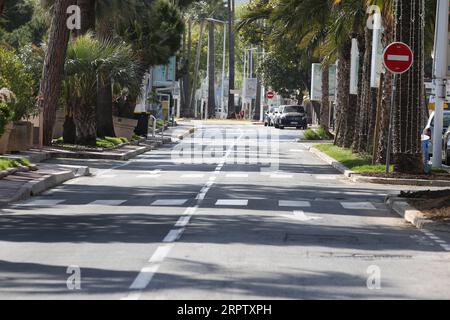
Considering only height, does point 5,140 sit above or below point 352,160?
above

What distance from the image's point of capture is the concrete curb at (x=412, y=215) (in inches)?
648

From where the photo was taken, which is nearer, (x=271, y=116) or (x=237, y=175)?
(x=237, y=175)

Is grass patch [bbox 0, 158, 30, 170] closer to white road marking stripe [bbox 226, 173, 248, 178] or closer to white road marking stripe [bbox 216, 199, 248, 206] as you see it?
white road marking stripe [bbox 226, 173, 248, 178]

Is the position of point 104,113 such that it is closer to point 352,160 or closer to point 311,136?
point 352,160

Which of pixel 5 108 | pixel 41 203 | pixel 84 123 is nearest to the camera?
pixel 41 203

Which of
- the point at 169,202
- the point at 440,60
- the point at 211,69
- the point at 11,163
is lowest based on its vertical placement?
the point at 169,202

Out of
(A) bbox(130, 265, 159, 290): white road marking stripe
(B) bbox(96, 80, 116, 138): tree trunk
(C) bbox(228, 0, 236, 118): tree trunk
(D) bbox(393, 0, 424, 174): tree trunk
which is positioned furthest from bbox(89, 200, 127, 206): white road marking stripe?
(C) bbox(228, 0, 236, 118): tree trunk

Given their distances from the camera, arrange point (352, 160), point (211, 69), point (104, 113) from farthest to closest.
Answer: point (211, 69), point (104, 113), point (352, 160)

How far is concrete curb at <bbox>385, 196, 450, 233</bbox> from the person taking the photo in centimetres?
1646

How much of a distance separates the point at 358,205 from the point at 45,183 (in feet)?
24.0

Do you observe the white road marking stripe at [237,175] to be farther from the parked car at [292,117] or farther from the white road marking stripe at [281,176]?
the parked car at [292,117]

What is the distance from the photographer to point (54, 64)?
120 ft

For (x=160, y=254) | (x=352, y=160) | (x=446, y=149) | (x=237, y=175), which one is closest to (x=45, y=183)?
(x=237, y=175)
